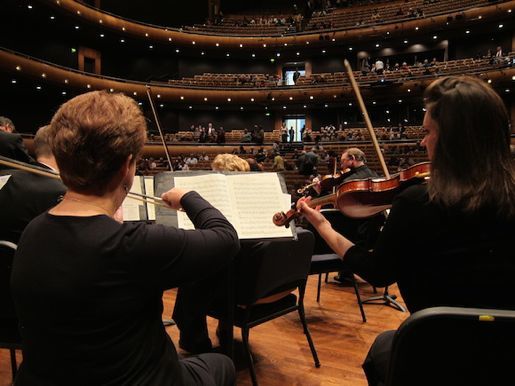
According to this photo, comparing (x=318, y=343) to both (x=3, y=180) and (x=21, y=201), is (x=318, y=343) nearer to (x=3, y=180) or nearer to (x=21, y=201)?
(x=21, y=201)

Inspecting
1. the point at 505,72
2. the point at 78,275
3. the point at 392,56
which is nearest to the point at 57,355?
the point at 78,275

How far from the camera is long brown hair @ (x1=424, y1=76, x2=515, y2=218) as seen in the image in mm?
1092

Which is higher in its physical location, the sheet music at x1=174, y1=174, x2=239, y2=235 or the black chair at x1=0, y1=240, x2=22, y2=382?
the sheet music at x1=174, y1=174, x2=239, y2=235

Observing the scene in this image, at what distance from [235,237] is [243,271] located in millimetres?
989

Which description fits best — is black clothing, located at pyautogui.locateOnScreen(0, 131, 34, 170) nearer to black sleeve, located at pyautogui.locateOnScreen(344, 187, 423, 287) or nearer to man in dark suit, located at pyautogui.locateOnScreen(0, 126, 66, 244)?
man in dark suit, located at pyautogui.locateOnScreen(0, 126, 66, 244)

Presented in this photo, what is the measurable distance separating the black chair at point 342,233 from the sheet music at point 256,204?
1.30m

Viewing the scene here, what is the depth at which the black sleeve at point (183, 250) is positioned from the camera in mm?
916

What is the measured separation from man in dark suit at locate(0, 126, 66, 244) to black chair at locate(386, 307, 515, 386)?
174 centimetres

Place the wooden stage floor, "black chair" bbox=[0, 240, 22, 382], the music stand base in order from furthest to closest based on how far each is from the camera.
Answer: the music stand base
the wooden stage floor
"black chair" bbox=[0, 240, 22, 382]

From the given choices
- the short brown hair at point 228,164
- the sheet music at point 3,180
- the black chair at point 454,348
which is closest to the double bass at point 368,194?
the black chair at point 454,348

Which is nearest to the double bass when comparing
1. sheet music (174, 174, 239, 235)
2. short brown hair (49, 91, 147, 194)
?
sheet music (174, 174, 239, 235)

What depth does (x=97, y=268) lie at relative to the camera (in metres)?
0.88

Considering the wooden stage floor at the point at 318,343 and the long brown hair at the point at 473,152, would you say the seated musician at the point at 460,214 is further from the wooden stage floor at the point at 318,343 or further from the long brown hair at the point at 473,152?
the wooden stage floor at the point at 318,343

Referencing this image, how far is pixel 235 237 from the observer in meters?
1.15
